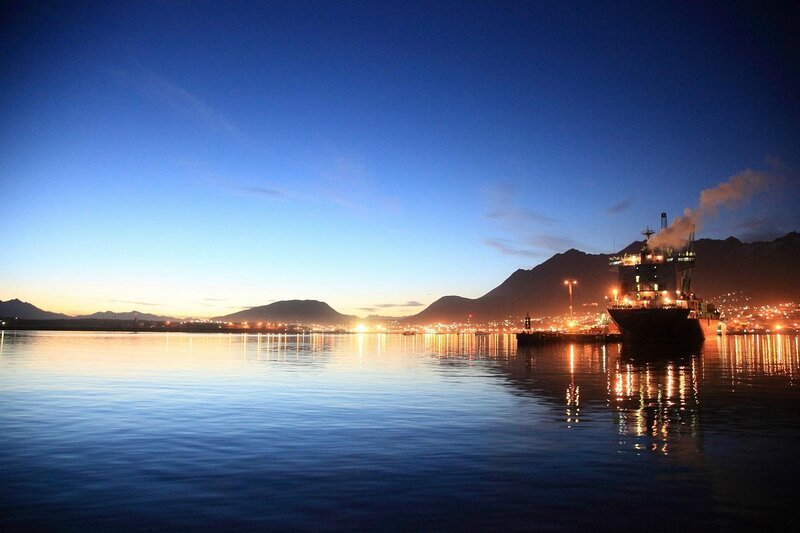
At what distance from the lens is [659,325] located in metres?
119

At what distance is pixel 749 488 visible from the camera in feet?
45.2

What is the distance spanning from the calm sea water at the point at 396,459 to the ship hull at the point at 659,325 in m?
89.0

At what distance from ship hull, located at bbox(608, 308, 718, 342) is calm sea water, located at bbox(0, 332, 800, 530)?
8903 centimetres

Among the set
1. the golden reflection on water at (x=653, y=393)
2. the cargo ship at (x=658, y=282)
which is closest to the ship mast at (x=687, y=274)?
the cargo ship at (x=658, y=282)

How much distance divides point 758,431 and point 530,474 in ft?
39.3

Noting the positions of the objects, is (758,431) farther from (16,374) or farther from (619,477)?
(16,374)

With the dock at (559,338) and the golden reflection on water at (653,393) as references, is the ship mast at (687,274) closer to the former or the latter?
the dock at (559,338)

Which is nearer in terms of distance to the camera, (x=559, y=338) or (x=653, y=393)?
(x=653, y=393)

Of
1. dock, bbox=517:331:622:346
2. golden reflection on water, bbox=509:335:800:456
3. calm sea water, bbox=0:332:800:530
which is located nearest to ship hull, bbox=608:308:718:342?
dock, bbox=517:331:622:346

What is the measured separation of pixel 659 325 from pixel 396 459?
115358 millimetres

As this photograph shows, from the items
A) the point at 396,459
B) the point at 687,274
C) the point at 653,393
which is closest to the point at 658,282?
the point at 687,274

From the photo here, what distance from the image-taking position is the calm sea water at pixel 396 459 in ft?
38.2

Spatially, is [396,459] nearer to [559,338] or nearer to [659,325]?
[659,325]

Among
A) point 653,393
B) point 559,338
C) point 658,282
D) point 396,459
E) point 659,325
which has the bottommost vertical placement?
point 559,338
